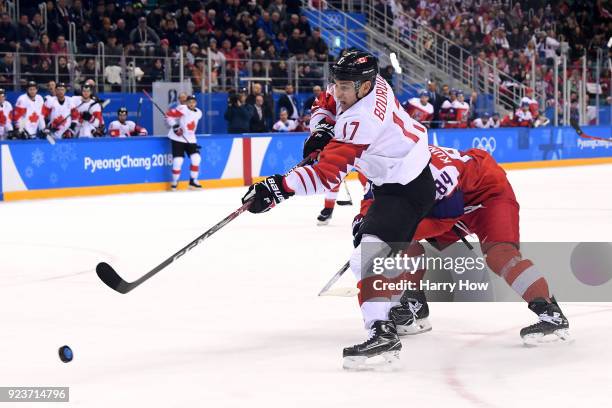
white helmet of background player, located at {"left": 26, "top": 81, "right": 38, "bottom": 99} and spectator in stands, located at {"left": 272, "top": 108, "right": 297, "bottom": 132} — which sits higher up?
white helmet of background player, located at {"left": 26, "top": 81, "right": 38, "bottom": 99}

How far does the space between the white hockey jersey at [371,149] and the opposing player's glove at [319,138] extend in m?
0.63

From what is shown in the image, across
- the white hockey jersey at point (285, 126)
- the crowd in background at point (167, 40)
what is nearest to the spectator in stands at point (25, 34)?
the crowd in background at point (167, 40)

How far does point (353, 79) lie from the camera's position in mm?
4977

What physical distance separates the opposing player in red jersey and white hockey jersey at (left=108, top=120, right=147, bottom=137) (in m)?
12.6

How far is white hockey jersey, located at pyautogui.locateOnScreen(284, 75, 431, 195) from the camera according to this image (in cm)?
494

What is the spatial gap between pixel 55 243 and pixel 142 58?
9.02 meters

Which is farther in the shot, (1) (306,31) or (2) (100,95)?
(1) (306,31)

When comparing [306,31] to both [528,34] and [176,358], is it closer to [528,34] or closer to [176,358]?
[528,34]

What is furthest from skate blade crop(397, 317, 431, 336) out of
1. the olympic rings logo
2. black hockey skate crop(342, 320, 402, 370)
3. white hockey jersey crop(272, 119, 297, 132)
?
the olympic rings logo

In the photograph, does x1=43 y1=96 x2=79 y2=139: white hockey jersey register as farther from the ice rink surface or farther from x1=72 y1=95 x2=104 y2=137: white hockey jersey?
the ice rink surface

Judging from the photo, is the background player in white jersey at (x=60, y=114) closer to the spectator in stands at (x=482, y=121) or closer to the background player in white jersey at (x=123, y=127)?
the background player in white jersey at (x=123, y=127)

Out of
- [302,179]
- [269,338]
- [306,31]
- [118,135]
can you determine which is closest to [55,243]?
[269,338]

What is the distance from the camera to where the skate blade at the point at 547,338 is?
17.8 ft

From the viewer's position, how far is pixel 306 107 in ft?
65.4
